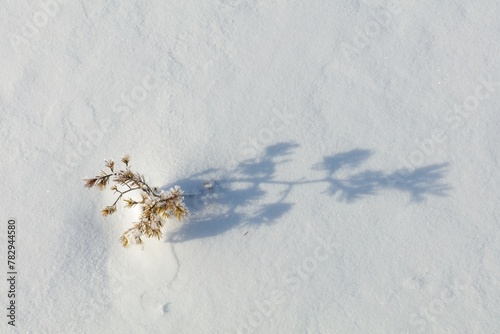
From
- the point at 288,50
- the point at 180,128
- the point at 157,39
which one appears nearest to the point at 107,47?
the point at 157,39

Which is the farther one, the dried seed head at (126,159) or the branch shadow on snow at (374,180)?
the branch shadow on snow at (374,180)

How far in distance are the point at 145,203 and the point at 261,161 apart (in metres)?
1.16

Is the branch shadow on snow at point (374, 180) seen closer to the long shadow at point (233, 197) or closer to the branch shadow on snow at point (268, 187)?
the branch shadow on snow at point (268, 187)

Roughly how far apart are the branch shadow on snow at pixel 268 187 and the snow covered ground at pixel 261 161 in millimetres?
19

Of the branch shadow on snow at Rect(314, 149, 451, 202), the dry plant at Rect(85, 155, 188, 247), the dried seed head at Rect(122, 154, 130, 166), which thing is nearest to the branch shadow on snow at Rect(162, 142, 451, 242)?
the branch shadow on snow at Rect(314, 149, 451, 202)

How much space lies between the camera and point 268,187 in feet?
15.7

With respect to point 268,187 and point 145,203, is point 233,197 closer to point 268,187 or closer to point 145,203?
point 268,187

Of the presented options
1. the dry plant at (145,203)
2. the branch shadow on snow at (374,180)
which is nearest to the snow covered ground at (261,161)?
the branch shadow on snow at (374,180)

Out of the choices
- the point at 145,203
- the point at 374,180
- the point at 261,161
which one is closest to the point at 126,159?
the point at 145,203

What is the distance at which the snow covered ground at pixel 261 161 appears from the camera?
4695mm

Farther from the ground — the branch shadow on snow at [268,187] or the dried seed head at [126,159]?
the dried seed head at [126,159]

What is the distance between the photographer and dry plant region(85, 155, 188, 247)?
4.45 metres

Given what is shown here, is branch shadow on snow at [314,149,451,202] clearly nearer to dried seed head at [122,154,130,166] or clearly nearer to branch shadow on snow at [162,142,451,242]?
branch shadow on snow at [162,142,451,242]

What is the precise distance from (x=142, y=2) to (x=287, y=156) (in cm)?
210
